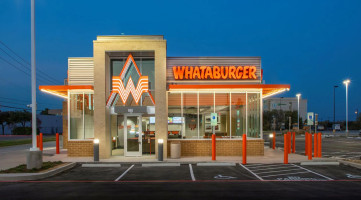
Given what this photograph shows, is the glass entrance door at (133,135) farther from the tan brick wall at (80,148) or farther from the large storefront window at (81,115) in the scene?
the large storefront window at (81,115)

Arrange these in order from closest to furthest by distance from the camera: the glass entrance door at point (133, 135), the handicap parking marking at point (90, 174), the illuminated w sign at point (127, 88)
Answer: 1. the handicap parking marking at point (90, 174)
2. the illuminated w sign at point (127, 88)
3. the glass entrance door at point (133, 135)

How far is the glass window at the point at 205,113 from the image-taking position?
15275mm

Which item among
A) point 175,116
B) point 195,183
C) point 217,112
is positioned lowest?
point 195,183

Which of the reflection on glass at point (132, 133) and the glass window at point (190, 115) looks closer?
the reflection on glass at point (132, 133)

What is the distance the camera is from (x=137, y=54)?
14789 mm

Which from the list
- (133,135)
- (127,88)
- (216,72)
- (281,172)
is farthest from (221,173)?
(127,88)

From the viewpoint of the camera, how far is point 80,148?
1471 cm

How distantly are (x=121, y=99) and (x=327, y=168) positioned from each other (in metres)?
10.8

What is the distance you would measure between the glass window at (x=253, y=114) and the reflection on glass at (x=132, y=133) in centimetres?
658

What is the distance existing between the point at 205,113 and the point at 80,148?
24.6ft

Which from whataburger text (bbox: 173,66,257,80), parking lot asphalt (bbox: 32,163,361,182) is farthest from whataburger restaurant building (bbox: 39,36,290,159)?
parking lot asphalt (bbox: 32,163,361,182)

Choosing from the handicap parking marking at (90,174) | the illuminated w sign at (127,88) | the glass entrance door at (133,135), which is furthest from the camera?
the glass entrance door at (133,135)

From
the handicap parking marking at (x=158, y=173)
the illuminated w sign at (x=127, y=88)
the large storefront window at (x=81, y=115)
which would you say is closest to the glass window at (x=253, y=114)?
the handicap parking marking at (x=158, y=173)

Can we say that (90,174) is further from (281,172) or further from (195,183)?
(281,172)
